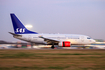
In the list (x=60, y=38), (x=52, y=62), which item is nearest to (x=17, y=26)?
(x=60, y=38)

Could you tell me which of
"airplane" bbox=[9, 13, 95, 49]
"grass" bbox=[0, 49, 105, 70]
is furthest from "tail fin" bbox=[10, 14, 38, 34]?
"grass" bbox=[0, 49, 105, 70]

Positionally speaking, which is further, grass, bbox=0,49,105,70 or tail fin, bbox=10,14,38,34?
tail fin, bbox=10,14,38,34

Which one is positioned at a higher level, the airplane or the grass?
the airplane

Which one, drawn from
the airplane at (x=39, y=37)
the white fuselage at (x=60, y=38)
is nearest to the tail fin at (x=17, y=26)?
the airplane at (x=39, y=37)

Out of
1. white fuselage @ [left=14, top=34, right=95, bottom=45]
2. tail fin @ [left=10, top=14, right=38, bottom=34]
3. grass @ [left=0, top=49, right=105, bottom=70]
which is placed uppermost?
tail fin @ [left=10, top=14, right=38, bottom=34]

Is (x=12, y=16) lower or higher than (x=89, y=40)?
higher

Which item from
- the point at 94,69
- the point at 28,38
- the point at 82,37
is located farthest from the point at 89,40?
the point at 94,69

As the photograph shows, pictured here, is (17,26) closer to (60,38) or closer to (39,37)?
(39,37)

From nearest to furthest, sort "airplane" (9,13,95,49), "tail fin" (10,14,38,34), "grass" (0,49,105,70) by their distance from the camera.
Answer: "grass" (0,49,105,70) → "airplane" (9,13,95,49) → "tail fin" (10,14,38,34)

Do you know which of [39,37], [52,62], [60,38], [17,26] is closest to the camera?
[52,62]

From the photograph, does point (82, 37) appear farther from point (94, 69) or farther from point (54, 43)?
point (94, 69)

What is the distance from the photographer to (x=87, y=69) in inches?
367

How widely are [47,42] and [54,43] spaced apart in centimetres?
134

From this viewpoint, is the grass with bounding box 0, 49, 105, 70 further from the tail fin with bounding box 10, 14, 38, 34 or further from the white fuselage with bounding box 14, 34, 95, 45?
the tail fin with bounding box 10, 14, 38, 34
